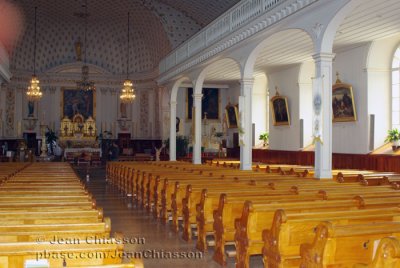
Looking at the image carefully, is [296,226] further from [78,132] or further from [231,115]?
[78,132]

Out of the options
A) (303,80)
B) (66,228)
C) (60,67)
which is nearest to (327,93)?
(66,228)

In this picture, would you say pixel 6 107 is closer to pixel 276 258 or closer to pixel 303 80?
pixel 303 80

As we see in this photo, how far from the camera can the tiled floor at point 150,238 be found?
649 cm

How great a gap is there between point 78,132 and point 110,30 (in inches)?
271

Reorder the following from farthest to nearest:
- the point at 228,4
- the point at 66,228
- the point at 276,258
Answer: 1. the point at 228,4
2. the point at 276,258
3. the point at 66,228

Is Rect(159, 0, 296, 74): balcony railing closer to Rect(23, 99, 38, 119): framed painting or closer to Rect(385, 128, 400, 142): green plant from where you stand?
Rect(385, 128, 400, 142): green plant

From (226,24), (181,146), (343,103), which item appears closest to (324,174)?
(226,24)

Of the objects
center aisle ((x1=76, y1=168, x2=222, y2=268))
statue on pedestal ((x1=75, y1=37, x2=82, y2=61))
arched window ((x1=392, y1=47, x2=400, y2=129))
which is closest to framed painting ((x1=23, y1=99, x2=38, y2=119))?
statue on pedestal ((x1=75, y1=37, x2=82, y2=61))

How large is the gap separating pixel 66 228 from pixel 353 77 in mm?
13979

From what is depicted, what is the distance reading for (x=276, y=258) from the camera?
5000mm

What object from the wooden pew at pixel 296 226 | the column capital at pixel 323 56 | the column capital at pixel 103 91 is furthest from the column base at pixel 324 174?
the column capital at pixel 103 91

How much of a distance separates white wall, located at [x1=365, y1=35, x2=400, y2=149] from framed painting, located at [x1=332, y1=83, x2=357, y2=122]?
715mm

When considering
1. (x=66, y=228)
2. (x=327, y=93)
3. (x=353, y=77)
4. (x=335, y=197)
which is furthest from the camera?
(x=353, y=77)

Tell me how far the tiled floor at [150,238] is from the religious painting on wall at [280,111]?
952cm
